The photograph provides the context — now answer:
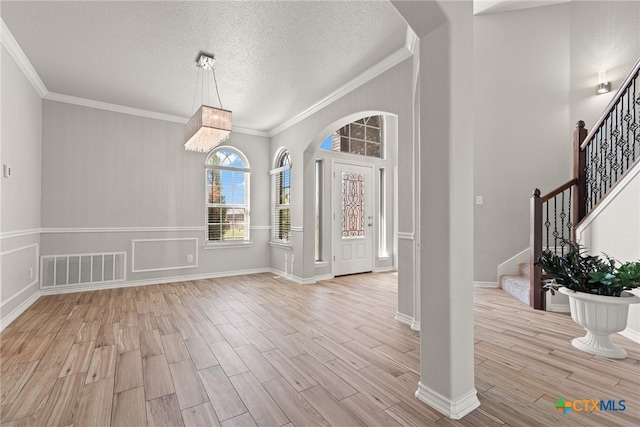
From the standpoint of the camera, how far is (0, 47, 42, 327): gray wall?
9.58ft

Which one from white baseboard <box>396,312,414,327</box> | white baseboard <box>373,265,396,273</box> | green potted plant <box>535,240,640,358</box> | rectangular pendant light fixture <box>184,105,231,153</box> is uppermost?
rectangular pendant light fixture <box>184,105,231,153</box>

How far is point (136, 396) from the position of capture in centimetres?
173

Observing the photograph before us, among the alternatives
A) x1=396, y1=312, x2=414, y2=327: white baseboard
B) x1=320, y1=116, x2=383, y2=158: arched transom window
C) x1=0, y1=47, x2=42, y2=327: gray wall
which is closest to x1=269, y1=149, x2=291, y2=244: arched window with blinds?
x1=320, y1=116, x2=383, y2=158: arched transom window

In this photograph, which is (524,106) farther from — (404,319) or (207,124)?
(207,124)

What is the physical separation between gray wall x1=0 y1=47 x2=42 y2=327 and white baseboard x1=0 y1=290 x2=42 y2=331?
2 cm

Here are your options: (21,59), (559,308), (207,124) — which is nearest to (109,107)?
(21,59)

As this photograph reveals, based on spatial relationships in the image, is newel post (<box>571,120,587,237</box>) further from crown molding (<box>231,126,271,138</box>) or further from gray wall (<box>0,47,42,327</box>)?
gray wall (<box>0,47,42,327</box>)

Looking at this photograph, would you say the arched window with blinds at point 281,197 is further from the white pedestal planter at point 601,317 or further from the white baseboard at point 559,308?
the white pedestal planter at point 601,317

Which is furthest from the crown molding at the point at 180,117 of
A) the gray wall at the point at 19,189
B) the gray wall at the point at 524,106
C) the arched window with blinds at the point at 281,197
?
the gray wall at the point at 524,106

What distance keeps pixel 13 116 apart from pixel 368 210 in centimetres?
511

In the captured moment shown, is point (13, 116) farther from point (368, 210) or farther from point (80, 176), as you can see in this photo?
point (368, 210)

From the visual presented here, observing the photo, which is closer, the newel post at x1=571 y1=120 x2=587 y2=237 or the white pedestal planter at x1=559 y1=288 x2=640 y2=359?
the white pedestal planter at x1=559 y1=288 x2=640 y2=359

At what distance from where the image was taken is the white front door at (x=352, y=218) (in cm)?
544

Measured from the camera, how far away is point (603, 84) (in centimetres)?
392
